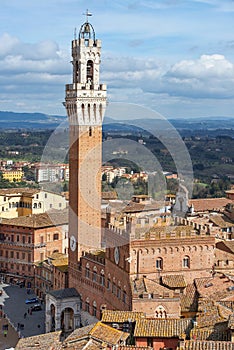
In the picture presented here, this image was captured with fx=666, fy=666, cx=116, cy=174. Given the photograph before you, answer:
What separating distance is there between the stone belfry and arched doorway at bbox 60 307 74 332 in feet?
8.38

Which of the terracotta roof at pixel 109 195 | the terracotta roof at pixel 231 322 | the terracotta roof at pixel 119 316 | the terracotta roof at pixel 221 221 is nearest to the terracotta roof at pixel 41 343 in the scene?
the terracotta roof at pixel 119 316

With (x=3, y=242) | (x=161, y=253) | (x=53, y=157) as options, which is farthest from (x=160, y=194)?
(x=161, y=253)

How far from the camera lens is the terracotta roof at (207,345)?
19844 millimetres

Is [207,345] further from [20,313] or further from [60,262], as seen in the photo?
[60,262]

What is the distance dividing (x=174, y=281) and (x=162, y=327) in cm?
745

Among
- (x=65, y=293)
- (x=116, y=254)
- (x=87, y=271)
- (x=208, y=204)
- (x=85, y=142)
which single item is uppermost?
(x=85, y=142)

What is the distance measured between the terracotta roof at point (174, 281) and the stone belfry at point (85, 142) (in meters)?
8.70

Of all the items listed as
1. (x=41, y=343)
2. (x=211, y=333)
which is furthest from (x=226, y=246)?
(x=211, y=333)

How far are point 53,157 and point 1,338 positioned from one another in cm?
5492

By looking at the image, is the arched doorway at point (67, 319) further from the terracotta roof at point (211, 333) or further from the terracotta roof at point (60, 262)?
the terracotta roof at point (211, 333)

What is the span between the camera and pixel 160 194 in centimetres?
6594

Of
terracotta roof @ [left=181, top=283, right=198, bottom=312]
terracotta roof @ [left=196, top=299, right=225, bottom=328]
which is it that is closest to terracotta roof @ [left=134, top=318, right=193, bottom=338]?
terracotta roof @ [left=196, top=299, right=225, bottom=328]

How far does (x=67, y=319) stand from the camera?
36500 mm

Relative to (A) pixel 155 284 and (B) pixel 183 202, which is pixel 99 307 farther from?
(B) pixel 183 202
